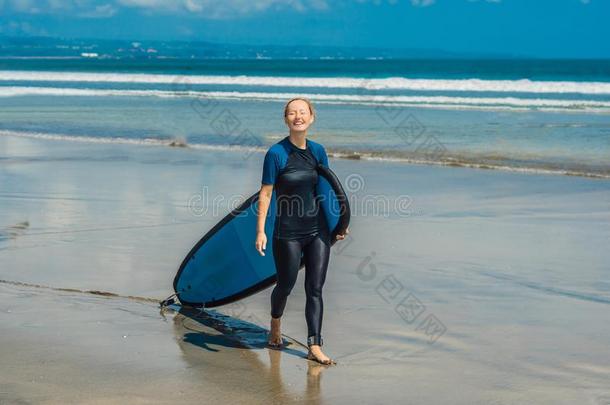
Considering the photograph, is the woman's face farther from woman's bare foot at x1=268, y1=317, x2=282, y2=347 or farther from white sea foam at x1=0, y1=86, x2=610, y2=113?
white sea foam at x1=0, y1=86, x2=610, y2=113

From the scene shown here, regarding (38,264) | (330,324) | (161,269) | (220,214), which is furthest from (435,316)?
(220,214)

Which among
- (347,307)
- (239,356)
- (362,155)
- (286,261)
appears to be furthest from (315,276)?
(362,155)

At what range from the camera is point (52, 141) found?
53.2 ft

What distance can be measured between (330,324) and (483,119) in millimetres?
17529

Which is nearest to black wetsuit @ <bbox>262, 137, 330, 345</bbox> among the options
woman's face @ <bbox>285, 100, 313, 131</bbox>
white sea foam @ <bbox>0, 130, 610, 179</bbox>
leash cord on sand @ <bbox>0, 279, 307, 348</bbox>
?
woman's face @ <bbox>285, 100, 313, 131</bbox>

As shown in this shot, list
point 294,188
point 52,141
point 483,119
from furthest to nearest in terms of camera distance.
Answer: point 483,119 < point 52,141 < point 294,188

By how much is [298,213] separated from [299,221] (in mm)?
39

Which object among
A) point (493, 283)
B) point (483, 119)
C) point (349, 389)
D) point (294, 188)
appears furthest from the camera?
point (483, 119)

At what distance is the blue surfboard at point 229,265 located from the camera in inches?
200

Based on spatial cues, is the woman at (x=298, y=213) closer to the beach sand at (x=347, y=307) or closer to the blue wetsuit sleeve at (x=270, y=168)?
the blue wetsuit sleeve at (x=270, y=168)

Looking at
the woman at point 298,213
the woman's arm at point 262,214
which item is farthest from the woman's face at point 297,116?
the woman's arm at point 262,214

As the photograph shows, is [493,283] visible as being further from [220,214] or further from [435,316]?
[220,214]

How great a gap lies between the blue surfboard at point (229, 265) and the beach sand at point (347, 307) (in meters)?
0.16

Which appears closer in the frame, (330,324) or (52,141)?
(330,324)
